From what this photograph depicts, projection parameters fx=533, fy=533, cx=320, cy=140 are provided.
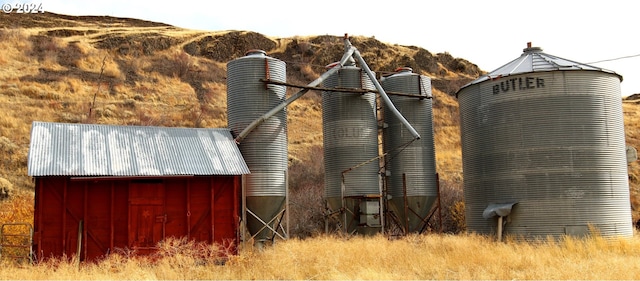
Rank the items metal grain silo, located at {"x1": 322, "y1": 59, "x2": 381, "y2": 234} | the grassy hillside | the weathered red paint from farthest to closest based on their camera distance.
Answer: the grassy hillside, metal grain silo, located at {"x1": 322, "y1": 59, "x2": 381, "y2": 234}, the weathered red paint

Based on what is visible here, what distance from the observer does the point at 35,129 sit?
17.6 meters

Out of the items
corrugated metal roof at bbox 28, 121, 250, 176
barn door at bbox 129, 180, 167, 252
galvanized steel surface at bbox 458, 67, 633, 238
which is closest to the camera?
corrugated metal roof at bbox 28, 121, 250, 176

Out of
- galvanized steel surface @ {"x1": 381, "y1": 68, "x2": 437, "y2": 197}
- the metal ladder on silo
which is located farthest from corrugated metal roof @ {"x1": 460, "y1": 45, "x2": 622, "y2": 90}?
the metal ladder on silo

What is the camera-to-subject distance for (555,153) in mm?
19125

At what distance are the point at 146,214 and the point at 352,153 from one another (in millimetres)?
10383

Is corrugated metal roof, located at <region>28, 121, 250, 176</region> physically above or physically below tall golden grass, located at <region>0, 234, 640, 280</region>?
above

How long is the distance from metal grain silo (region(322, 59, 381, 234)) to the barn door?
932 centimetres

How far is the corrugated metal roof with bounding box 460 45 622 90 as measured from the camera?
20109mm

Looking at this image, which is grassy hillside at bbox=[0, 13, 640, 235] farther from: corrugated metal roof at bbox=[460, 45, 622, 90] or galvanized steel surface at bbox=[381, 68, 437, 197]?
corrugated metal roof at bbox=[460, 45, 622, 90]

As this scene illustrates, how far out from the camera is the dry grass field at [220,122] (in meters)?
14.9

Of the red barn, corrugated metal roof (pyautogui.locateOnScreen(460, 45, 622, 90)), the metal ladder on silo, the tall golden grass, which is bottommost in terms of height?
the tall golden grass

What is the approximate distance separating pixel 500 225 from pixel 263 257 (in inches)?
356

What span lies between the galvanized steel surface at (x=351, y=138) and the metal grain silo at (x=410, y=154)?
4.92 ft

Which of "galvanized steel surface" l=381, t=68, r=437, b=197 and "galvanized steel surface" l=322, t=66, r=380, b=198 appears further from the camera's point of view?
"galvanized steel surface" l=381, t=68, r=437, b=197
